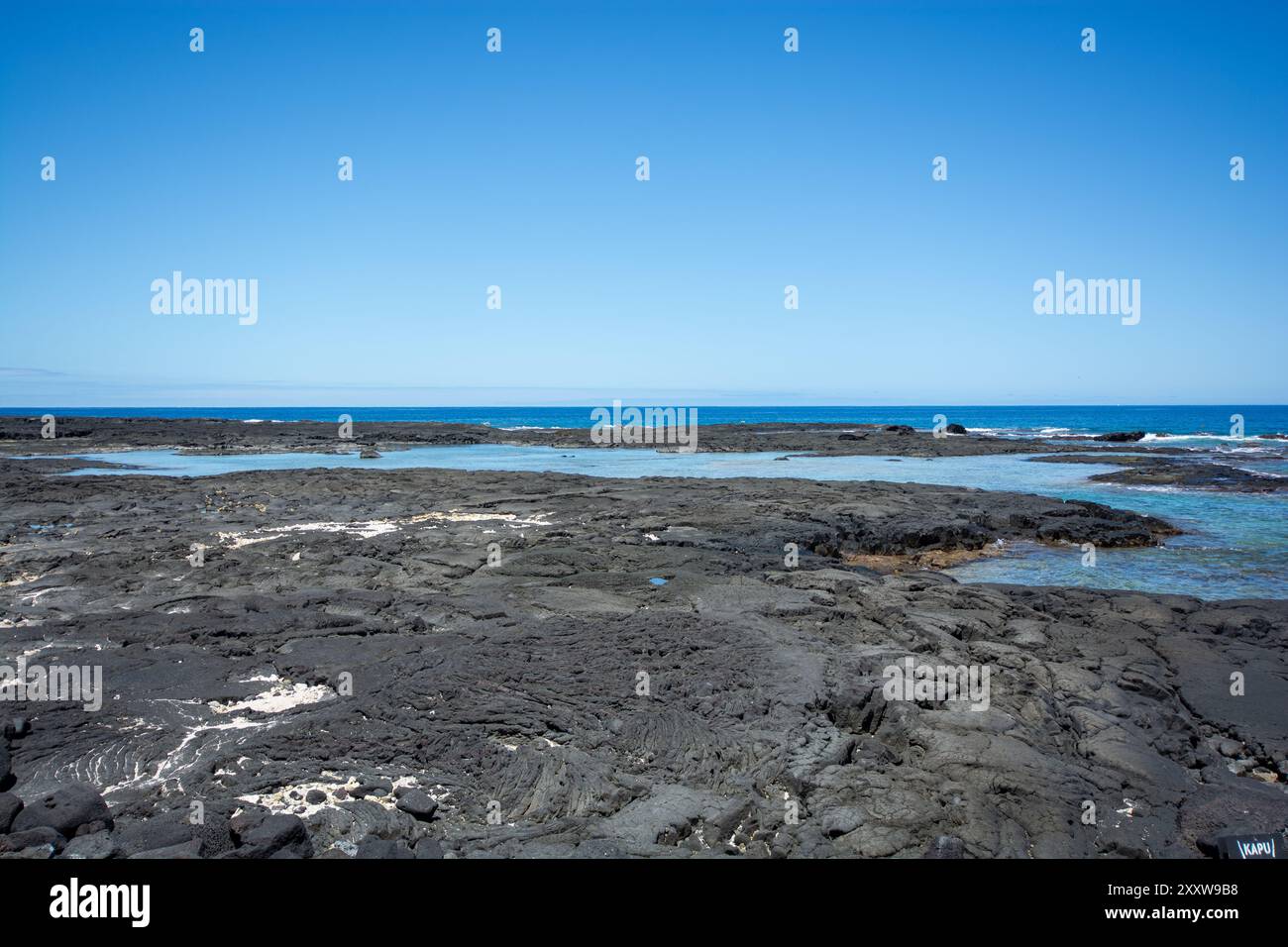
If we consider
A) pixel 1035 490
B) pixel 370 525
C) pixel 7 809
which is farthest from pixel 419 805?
pixel 1035 490

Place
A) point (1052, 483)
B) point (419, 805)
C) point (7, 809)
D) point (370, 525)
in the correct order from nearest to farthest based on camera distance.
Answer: point (7, 809)
point (419, 805)
point (370, 525)
point (1052, 483)

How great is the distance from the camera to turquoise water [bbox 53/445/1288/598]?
1395 cm

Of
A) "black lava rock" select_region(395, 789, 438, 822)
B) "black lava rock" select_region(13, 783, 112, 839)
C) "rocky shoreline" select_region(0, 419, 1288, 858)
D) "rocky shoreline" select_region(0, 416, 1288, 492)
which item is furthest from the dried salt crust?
"rocky shoreline" select_region(0, 416, 1288, 492)

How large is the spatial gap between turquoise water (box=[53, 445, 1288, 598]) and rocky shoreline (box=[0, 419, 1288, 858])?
2064mm

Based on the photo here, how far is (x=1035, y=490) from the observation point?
26438 mm

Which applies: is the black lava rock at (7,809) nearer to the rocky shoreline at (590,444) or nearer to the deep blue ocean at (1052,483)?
the deep blue ocean at (1052,483)

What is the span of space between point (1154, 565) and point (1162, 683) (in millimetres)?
7694

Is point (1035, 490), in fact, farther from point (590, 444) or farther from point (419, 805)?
point (590, 444)

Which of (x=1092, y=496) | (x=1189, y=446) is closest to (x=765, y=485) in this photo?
(x=1092, y=496)

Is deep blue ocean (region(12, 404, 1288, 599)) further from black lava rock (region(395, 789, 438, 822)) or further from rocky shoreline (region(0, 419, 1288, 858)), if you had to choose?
black lava rock (region(395, 789, 438, 822))

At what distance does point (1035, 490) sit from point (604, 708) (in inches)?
932

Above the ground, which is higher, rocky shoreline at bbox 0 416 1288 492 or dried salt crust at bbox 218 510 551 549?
rocky shoreline at bbox 0 416 1288 492

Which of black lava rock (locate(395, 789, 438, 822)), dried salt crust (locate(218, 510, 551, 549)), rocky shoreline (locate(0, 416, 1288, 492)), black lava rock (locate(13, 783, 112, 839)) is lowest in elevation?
black lava rock (locate(395, 789, 438, 822))
